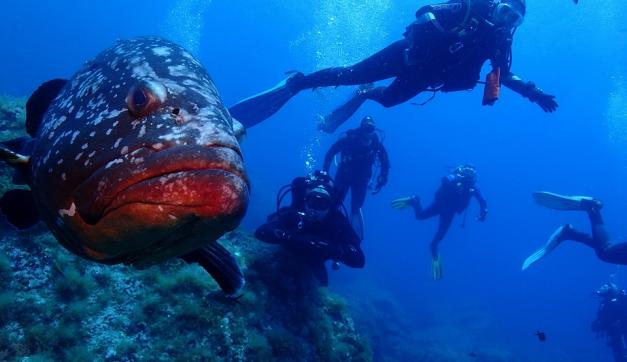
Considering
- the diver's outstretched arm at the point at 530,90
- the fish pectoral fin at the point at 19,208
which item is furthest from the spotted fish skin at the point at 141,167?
the diver's outstretched arm at the point at 530,90

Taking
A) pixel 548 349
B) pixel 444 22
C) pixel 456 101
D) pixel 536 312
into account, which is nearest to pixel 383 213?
pixel 536 312

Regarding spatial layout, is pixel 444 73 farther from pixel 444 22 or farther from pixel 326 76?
pixel 326 76

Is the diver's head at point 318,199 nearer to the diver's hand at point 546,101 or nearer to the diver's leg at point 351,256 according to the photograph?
the diver's leg at point 351,256

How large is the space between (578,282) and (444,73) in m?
105

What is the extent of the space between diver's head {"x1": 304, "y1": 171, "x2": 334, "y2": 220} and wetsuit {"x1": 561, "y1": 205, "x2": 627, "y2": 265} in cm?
899

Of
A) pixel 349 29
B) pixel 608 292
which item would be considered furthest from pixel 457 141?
pixel 608 292

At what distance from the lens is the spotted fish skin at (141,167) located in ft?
4.90

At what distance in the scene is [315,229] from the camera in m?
7.63

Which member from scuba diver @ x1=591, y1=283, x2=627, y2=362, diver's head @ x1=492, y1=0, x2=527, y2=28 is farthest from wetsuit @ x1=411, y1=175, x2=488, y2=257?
diver's head @ x1=492, y1=0, x2=527, y2=28

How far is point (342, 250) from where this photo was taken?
23.2 feet

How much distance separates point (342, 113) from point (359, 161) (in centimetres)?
168

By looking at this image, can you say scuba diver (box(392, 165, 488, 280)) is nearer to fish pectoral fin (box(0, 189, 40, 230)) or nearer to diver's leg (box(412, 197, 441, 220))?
diver's leg (box(412, 197, 441, 220))

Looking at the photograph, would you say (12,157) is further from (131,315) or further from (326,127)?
(326,127)

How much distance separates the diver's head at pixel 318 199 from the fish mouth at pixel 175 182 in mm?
5595
